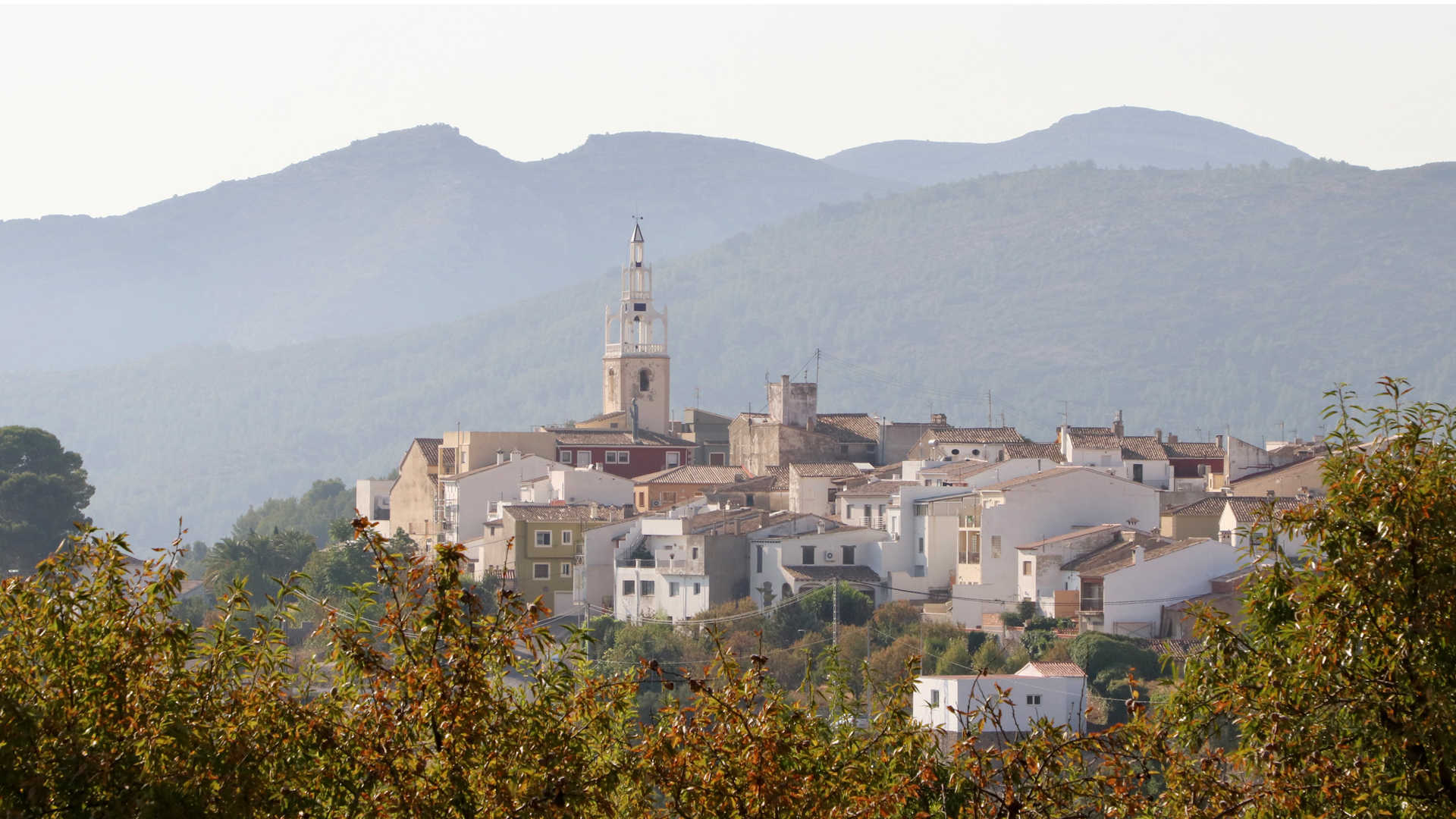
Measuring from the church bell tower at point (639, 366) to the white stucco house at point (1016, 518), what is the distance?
3944cm

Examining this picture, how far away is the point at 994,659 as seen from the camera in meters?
48.4

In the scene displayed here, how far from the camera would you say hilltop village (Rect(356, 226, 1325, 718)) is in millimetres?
52500

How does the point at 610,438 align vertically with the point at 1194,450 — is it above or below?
above

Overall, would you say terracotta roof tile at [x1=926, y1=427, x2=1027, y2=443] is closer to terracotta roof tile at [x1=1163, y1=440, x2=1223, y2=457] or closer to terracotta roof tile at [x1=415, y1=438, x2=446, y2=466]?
terracotta roof tile at [x1=1163, y1=440, x2=1223, y2=457]

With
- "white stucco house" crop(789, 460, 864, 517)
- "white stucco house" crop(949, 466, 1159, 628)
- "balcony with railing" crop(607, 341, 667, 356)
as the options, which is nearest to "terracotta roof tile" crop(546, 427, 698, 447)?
"balcony with railing" crop(607, 341, 667, 356)

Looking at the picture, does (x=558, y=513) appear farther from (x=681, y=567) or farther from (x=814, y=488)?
(x=814, y=488)

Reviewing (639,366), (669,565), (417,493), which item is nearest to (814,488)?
(669,565)

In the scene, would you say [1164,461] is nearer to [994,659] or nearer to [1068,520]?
[1068,520]

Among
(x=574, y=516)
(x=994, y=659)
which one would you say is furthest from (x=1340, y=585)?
(x=574, y=516)

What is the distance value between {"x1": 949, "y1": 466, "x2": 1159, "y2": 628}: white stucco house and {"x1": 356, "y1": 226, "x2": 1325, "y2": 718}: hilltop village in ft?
0.21

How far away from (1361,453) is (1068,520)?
151ft

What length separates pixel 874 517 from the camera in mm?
63469

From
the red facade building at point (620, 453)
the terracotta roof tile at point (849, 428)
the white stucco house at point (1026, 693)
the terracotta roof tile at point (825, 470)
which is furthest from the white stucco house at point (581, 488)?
the white stucco house at point (1026, 693)

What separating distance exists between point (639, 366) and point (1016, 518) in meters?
46.4
